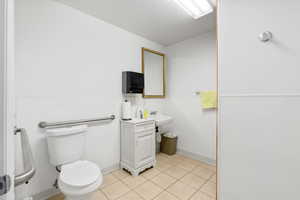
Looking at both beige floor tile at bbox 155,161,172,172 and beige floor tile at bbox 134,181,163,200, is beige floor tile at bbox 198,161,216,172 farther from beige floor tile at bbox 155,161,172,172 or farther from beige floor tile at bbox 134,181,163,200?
beige floor tile at bbox 134,181,163,200

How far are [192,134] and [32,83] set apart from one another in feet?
8.25

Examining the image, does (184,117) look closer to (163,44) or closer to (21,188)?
(163,44)

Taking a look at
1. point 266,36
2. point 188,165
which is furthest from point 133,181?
point 266,36

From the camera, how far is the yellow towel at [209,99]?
86.9 inches

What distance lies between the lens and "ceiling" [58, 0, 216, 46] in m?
1.61

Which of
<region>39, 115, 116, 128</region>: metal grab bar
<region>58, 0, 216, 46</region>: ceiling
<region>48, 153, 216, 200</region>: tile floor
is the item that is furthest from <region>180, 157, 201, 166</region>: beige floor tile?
<region>58, 0, 216, 46</region>: ceiling

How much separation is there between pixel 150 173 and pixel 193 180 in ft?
2.07

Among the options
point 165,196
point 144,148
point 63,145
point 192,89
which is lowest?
point 165,196

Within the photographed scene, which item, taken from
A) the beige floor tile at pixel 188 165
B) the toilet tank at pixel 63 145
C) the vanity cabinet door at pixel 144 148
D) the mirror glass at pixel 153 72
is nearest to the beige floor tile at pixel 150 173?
the vanity cabinet door at pixel 144 148

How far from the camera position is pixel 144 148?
204cm

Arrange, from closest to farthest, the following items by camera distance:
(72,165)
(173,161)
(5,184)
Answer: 1. (5,184)
2. (72,165)
3. (173,161)

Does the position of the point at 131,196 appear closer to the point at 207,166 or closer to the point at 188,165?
the point at 188,165

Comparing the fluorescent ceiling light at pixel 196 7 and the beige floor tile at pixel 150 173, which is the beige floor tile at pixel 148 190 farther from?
the fluorescent ceiling light at pixel 196 7

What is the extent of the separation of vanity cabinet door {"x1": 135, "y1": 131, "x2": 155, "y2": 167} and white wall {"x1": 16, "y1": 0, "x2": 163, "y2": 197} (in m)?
0.40
